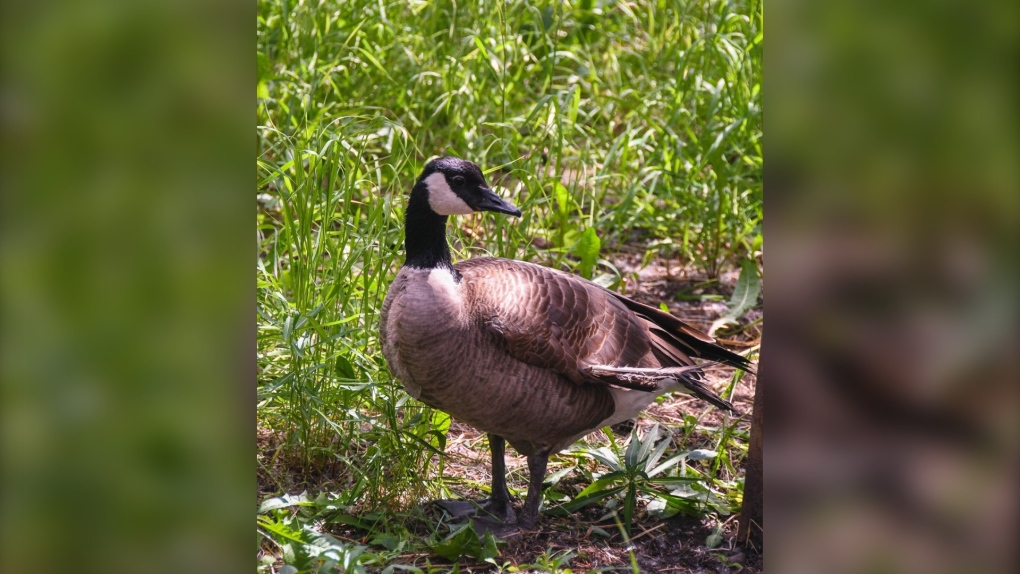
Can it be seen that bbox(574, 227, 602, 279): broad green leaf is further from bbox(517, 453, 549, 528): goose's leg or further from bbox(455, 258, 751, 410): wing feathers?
bbox(517, 453, 549, 528): goose's leg

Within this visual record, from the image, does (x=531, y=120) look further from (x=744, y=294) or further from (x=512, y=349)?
(x=512, y=349)

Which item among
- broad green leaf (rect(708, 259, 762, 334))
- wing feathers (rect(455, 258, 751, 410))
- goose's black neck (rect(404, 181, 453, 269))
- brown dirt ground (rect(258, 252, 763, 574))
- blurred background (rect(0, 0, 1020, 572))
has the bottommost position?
brown dirt ground (rect(258, 252, 763, 574))

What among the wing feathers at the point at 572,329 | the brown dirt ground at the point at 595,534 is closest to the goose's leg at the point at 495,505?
the brown dirt ground at the point at 595,534

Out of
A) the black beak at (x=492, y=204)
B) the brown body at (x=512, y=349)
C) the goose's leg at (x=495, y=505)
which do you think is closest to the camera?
the brown body at (x=512, y=349)

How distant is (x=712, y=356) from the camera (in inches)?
153

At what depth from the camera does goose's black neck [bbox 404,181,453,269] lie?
10.9 feet

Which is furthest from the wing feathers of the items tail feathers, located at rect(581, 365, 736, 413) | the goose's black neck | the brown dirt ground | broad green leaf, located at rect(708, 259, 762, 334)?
broad green leaf, located at rect(708, 259, 762, 334)

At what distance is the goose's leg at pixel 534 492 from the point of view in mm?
3373

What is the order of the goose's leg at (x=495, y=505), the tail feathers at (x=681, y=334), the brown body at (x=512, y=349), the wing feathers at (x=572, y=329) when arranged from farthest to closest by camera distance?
the tail feathers at (x=681, y=334), the goose's leg at (x=495, y=505), the wing feathers at (x=572, y=329), the brown body at (x=512, y=349)

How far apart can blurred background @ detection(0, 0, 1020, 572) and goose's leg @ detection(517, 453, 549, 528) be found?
234cm
